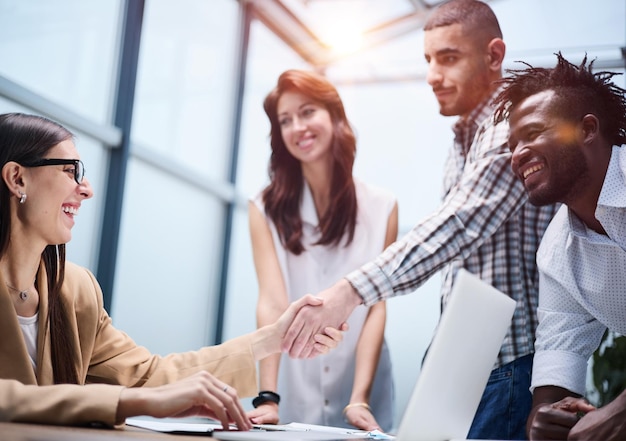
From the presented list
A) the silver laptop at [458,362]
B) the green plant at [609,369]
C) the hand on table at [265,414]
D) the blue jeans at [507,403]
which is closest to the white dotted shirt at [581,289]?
the blue jeans at [507,403]

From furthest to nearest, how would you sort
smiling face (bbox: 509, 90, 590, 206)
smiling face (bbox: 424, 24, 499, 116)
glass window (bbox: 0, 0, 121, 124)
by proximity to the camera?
glass window (bbox: 0, 0, 121, 124) < smiling face (bbox: 424, 24, 499, 116) < smiling face (bbox: 509, 90, 590, 206)

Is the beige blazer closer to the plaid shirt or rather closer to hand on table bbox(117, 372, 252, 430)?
hand on table bbox(117, 372, 252, 430)

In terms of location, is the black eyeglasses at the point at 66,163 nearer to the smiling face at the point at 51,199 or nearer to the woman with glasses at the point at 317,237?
the smiling face at the point at 51,199

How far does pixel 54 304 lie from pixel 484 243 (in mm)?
1266

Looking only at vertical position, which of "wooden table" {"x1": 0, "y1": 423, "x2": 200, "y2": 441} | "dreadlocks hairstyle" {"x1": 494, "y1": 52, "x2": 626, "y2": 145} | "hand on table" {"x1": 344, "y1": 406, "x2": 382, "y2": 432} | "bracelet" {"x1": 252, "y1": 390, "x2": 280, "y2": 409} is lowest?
"hand on table" {"x1": 344, "y1": 406, "x2": 382, "y2": 432}

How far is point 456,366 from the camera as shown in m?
1.18

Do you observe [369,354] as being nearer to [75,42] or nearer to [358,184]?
[358,184]

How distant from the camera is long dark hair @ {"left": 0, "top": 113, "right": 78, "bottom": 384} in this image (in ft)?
5.41

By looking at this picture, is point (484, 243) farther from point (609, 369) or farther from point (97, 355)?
point (609, 369)

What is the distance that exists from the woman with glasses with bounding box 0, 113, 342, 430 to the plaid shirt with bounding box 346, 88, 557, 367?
0.40m

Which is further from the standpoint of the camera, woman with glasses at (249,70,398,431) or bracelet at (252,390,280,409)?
woman with glasses at (249,70,398,431)

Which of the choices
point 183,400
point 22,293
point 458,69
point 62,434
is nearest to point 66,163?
point 22,293

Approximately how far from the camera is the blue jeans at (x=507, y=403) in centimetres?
210

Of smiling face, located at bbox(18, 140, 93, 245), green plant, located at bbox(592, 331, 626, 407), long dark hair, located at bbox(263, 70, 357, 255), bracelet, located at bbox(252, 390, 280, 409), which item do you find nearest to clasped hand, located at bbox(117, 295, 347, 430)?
smiling face, located at bbox(18, 140, 93, 245)
